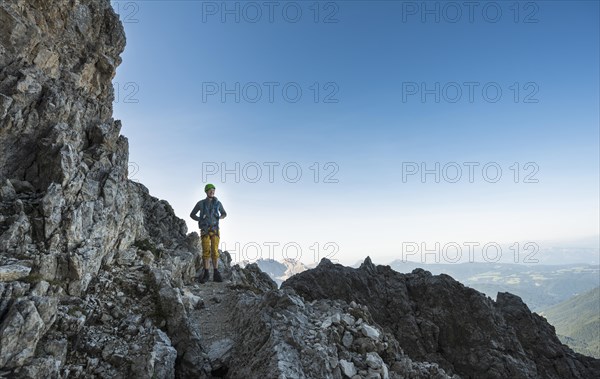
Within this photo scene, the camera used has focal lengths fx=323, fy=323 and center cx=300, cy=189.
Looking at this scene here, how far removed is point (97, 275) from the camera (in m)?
15.6

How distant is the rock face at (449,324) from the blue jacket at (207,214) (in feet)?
68.4

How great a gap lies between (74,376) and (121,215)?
1112 centimetres

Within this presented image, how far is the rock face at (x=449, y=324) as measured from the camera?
42594 millimetres

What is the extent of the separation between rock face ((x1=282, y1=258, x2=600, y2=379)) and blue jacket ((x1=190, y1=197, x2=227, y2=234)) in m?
20.8

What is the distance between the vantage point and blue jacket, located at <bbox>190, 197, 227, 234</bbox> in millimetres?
23234

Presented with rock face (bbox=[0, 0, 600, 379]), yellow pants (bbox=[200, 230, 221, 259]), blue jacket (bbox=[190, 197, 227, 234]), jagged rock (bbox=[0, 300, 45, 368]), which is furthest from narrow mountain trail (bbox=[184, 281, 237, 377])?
jagged rock (bbox=[0, 300, 45, 368])

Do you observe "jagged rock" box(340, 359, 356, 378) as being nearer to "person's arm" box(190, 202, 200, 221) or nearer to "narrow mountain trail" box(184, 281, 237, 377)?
"narrow mountain trail" box(184, 281, 237, 377)

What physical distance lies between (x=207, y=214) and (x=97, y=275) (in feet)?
28.0

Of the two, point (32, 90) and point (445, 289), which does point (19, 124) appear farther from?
point (445, 289)

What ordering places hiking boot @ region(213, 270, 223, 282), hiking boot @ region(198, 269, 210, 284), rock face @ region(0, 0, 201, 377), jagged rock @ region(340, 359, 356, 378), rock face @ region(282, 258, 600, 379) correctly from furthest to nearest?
1. rock face @ region(282, 258, 600, 379)
2. hiking boot @ region(198, 269, 210, 284)
3. hiking boot @ region(213, 270, 223, 282)
4. jagged rock @ region(340, 359, 356, 378)
5. rock face @ region(0, 0, 201, 377)

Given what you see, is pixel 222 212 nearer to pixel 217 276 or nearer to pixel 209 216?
pixel 209 216

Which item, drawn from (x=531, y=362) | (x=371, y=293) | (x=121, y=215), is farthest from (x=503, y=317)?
(x=121, y=215)

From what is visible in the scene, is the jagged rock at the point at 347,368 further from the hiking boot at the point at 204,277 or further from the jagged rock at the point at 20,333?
the hiking boot at the point at 204,277

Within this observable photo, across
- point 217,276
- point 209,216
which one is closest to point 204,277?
point 217,276
